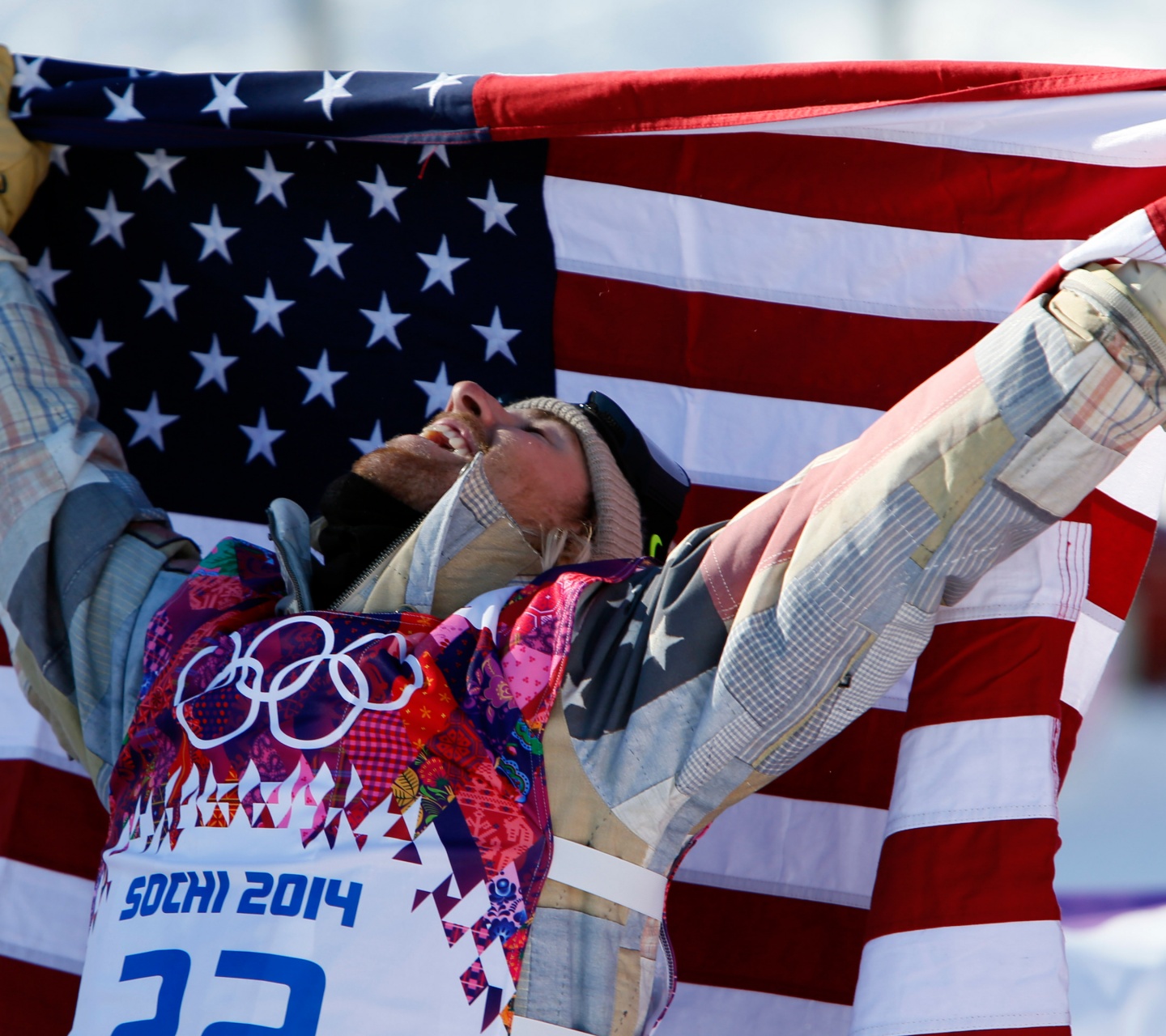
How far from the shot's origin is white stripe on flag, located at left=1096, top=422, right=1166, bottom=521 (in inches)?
66.3

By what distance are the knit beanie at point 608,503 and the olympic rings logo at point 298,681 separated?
0.41 meters

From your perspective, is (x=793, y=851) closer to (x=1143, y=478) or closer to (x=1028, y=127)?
(x=1143, y=478)

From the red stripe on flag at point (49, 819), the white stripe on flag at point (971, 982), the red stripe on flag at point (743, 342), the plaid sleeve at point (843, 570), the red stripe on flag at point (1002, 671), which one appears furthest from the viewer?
the red stripe on flag at point (49, 819)

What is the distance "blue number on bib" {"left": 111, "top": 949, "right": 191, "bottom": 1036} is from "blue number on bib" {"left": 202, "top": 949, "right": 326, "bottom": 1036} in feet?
0.16

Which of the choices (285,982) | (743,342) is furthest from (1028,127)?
(285,982)

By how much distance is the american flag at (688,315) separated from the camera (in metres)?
1.56

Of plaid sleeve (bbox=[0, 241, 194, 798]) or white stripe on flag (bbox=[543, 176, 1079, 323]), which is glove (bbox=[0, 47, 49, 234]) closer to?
plaid sleeve (bbox=[0, 241, 194, 798])

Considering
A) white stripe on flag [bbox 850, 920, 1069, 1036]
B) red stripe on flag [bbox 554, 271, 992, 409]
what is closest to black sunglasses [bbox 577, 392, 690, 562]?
red stripe on flag [bbox 554, 271, 992, 409]

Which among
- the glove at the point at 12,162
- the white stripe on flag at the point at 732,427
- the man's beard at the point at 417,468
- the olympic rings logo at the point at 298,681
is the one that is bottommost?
the olympic rings logo at the point at 298,681

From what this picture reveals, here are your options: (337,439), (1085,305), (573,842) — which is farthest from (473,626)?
(337,439)

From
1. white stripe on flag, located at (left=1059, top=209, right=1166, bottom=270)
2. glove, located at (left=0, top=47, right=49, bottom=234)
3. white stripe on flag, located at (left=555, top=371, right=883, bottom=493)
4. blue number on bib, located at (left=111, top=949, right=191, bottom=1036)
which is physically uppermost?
glove, located at (left=0, top=47, right=49, bottom=234)

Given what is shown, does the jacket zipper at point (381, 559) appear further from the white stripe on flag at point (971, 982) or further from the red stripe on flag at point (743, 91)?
the white stripe on flag at point (971, 982)

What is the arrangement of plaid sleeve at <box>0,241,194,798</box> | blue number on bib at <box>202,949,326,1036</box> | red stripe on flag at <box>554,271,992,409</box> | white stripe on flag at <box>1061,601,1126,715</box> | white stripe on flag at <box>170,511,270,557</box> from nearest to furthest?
blue number on bib at <box>202,949,326,1036</box>
white stripe on flag at <box>1061,601,1126,715</box>
plaid sleeve at <box>0,241,194,798</box>
red stripe on flag at <box>554,271,992,409</box>
white stripe on flag at <box>170,511,270,557</box>

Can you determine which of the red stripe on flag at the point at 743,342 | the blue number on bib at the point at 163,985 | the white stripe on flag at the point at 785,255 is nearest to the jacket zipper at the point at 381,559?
the blue number on bib at the point at 163,985
